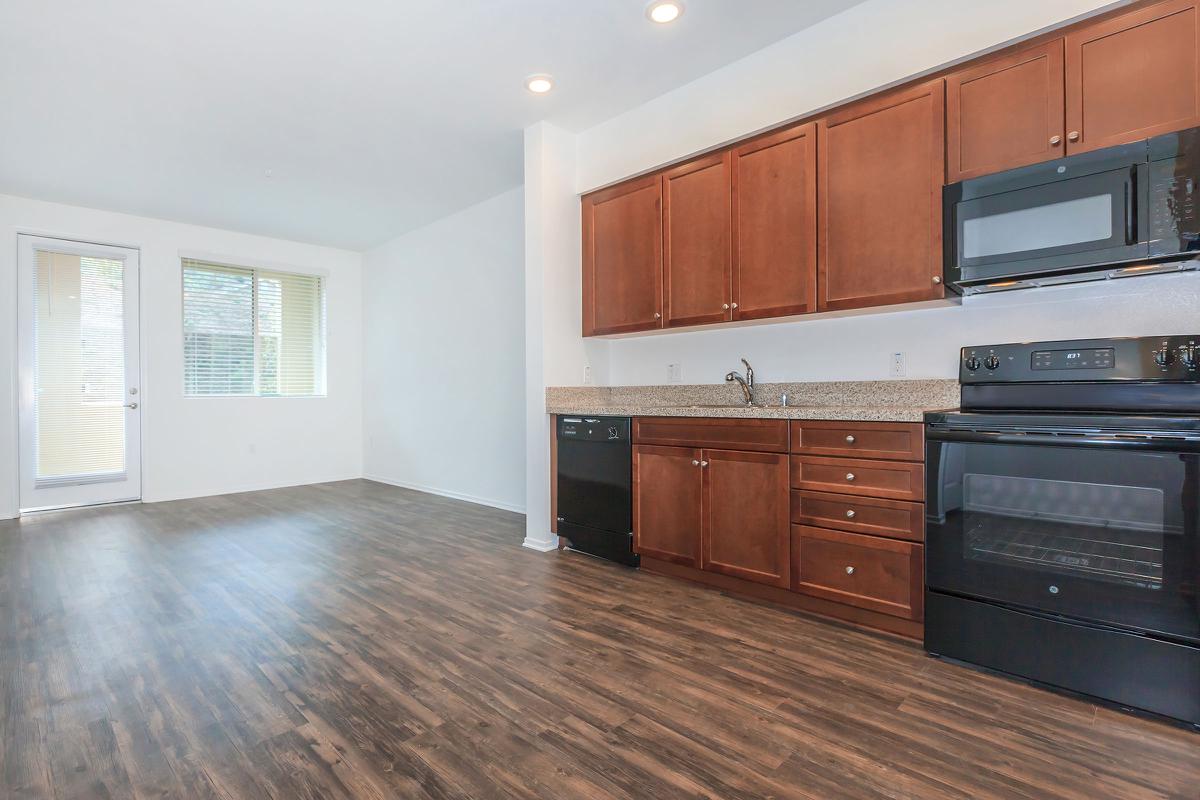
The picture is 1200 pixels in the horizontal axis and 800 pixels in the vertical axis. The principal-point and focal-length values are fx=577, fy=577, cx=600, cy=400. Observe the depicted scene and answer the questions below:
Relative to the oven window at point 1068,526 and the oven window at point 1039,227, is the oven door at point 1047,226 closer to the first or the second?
the oven window at point 1039,227

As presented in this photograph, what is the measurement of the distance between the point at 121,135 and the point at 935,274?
491 centimetres

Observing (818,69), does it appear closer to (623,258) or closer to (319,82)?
(623,258)

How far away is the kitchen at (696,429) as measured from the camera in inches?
68.1

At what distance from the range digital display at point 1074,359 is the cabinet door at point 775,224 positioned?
0.94m

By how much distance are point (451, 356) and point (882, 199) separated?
162 inches

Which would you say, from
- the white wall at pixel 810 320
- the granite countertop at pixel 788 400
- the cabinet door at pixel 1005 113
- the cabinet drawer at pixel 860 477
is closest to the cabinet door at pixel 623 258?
the white wall at pixel 810 320

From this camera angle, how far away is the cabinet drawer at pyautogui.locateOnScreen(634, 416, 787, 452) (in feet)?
8.72

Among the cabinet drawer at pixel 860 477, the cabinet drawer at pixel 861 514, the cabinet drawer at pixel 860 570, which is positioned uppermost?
the cabinet drawer at pixel 860 477

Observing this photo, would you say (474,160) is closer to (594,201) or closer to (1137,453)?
(594,201)

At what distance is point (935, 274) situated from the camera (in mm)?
2416

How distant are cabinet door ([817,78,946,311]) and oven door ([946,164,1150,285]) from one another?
11 centimetres

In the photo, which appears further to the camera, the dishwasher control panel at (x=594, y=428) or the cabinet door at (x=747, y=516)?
the dishwasher control panel at (x=594, y=428)

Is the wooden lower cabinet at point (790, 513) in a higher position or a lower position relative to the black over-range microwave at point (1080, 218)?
lower

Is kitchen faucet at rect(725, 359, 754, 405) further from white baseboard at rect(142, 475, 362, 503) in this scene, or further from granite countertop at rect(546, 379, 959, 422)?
white baseboard at rect(142, 475, 362, 503)
